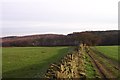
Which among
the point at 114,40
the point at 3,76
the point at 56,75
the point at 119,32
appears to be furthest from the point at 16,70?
the point at 119,32


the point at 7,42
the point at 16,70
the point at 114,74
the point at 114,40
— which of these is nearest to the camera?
the point at 114,74

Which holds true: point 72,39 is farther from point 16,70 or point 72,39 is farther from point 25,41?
point 16,70

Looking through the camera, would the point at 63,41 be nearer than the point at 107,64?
No

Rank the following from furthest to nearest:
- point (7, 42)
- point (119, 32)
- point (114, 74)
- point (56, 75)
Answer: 1. point (119, 32)
2. point (7, 42)
3. point (114, 74)
4. point (56, 75)

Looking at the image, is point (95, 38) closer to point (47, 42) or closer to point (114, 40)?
point (114, 40)

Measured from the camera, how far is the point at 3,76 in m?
27.9

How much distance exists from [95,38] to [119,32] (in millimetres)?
11499

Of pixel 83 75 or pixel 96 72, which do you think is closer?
pixel 83 75

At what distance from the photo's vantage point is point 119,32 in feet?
424

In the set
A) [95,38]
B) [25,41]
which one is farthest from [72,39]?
[25,41]

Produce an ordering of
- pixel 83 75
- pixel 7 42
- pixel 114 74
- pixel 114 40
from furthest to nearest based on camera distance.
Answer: pixel 114 40 → pixel 7 42 → pixel 114 74 → pixel 83 75

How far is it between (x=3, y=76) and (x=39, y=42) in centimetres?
8543

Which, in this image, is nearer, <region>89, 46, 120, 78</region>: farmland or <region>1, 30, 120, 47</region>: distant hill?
<region>89, 46, 120, 78</region>: farmland

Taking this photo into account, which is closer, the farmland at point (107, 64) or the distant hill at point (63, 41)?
the farmland at point (107, 64)
